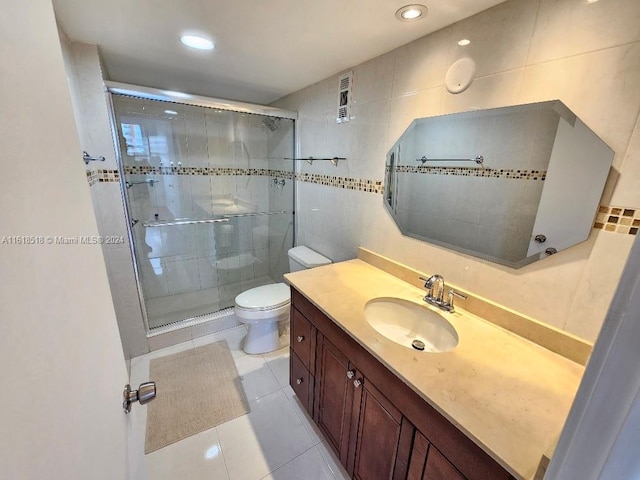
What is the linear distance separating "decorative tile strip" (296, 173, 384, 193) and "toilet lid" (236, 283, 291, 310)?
3.15ft

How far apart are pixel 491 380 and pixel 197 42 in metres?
2.13

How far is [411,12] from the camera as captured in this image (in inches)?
44.5

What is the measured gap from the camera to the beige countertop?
68 centimetres

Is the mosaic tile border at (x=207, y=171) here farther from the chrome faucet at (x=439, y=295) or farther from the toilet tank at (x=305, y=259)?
the chrome faucet at (x=439, y=295)

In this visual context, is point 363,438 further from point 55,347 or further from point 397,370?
point 55,347

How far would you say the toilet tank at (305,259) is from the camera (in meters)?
2.21

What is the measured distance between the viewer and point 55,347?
416 millimetres

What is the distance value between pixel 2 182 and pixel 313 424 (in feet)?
5.92

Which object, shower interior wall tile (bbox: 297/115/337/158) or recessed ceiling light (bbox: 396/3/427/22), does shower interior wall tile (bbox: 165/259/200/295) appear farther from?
recessed ceiling light (bbox: 396/3/427/22)

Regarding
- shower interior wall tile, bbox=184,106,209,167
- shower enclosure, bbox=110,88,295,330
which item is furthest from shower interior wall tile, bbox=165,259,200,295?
shower interior wall tile, bbox=184,106,209,167

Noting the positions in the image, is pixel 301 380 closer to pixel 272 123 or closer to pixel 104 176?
pixel 104 176

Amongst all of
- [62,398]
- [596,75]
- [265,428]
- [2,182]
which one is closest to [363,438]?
[265,428]

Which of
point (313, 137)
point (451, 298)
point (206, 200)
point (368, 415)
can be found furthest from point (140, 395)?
point (206, 200)

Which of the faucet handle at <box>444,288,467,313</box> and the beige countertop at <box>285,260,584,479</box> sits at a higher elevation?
the faucet handle at <box>444,288,467,313</box>
